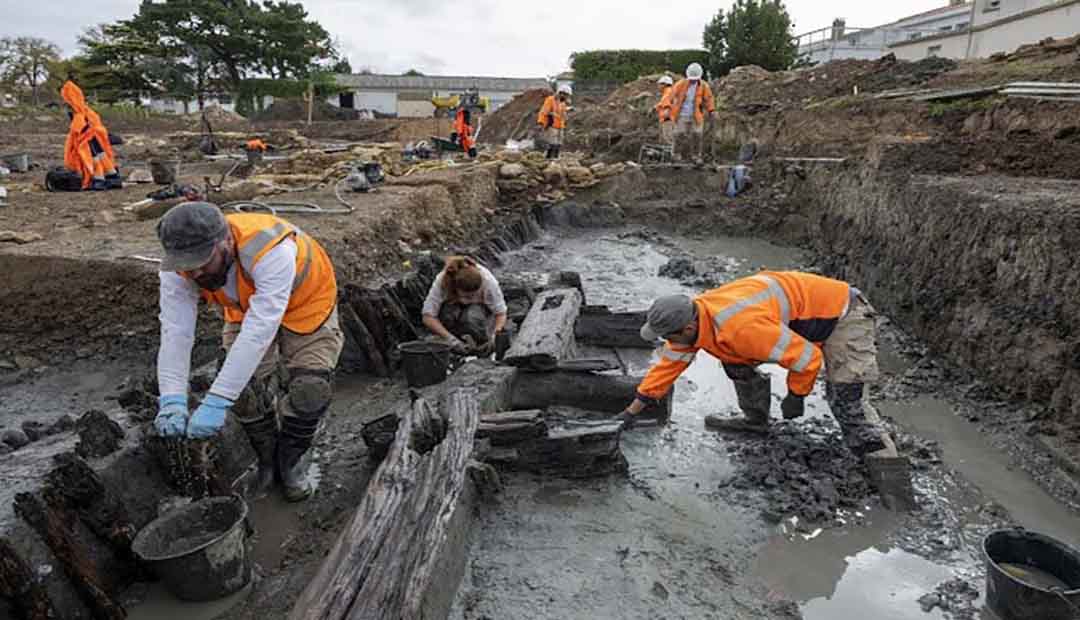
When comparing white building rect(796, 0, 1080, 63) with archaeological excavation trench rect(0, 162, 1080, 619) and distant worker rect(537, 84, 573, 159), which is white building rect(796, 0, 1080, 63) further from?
archaeological excavation trench rect(0, 162, 1080, 619)

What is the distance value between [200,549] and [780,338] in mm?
2991

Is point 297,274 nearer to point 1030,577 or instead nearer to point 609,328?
point 609,328

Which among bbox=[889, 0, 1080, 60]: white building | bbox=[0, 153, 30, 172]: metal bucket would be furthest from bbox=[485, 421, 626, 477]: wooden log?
bbox=[889, 0, 1080, 60]: white building

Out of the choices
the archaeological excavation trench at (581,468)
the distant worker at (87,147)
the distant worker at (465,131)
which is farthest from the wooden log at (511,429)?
the distant worker at (465,131)

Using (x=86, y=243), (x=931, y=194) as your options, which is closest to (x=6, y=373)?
(x=86, y=243)

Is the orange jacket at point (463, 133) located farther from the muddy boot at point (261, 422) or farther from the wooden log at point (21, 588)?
the wooden log at point (21, 588)

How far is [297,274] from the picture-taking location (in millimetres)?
3232

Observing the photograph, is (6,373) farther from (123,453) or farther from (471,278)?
(471,278)

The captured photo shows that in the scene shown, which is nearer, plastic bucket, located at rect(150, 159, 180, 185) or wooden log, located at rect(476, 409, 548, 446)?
wooden log, located at rect(476, 409, 548, 446)

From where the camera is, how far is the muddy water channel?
111 inches

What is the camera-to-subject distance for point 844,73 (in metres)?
17.6

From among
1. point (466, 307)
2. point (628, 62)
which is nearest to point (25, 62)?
point (628, 62)

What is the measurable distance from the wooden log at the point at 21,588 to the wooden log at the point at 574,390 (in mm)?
2820

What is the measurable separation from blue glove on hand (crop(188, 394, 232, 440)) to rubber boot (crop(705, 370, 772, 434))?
10.3ft
